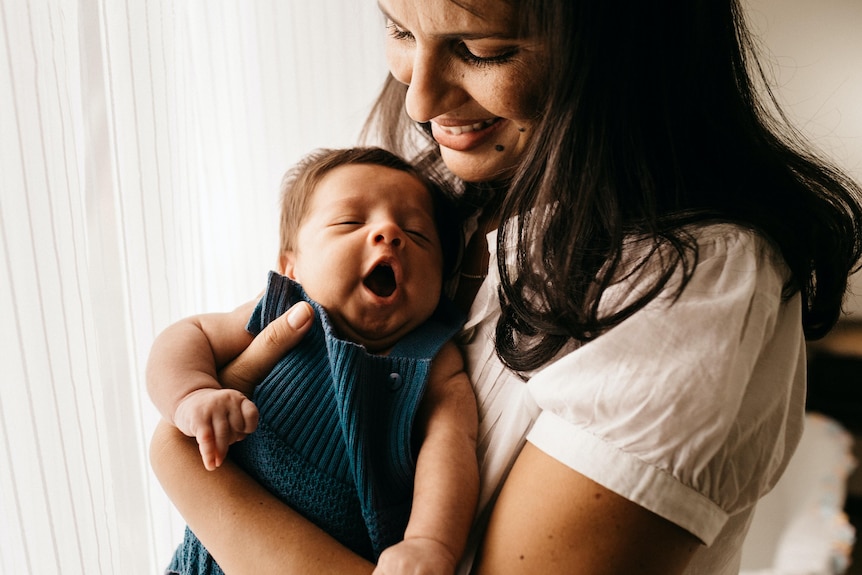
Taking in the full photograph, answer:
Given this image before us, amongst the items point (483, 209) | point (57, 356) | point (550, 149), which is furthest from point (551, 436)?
point (57, 356)

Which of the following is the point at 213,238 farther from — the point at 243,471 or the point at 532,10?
the point at 532,10

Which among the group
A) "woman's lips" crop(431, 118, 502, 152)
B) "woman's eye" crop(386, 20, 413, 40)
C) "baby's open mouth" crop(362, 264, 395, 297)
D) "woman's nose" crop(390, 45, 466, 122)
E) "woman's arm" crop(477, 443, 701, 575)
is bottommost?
"woman's arm" crop(477, 443, 701, 575)

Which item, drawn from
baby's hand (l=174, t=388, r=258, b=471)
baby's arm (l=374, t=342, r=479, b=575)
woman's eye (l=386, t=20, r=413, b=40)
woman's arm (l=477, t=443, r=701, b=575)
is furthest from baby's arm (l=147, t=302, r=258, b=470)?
woman's eye (l=386, t=20, r=413, b=40)

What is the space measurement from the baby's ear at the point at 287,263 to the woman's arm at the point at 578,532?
22.6 inches

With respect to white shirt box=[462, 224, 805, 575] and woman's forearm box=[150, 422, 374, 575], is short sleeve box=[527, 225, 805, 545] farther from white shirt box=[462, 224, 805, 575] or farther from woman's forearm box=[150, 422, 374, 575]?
woman's forearm box=[150, 422, 374, 575]

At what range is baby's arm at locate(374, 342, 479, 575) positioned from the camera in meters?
0.80

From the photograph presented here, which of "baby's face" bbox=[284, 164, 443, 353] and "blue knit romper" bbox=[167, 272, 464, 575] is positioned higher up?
"baby's face" bbox=[284, 164, 443, 353]

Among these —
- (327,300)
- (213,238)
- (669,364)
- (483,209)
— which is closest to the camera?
(669,364)

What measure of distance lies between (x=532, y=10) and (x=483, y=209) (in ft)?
1.58

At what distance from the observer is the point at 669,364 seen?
713 mm

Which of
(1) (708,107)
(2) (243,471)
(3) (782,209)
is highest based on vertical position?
(1) (708,107)

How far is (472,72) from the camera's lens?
91 cm

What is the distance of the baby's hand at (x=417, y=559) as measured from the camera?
0.78 metres

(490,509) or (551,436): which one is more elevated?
(551,436)
